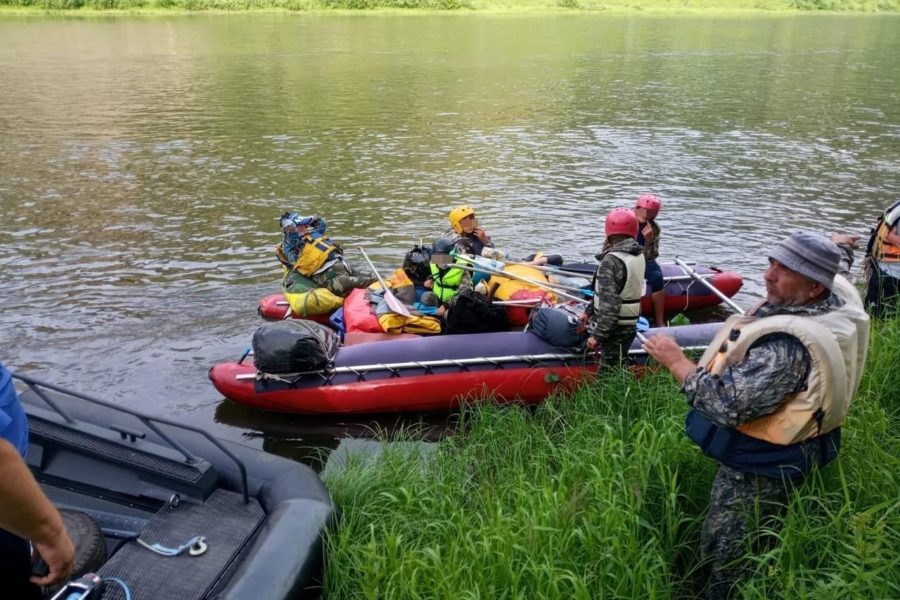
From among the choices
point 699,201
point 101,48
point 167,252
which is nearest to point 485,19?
point 101,48

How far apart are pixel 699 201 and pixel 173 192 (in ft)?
31.9

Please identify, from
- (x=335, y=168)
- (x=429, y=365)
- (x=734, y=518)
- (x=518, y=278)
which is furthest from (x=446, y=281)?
(x=335, y=168)

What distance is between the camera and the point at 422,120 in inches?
778

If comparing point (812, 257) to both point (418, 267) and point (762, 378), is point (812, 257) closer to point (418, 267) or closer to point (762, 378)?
point (762, 378)

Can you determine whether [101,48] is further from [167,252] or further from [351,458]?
[351,458]

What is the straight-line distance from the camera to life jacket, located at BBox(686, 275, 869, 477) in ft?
10.1

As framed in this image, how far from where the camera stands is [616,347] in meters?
6.03

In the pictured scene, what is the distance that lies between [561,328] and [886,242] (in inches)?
114

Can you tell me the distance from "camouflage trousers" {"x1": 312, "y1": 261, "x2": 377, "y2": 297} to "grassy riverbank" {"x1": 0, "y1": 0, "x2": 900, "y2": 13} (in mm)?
46632

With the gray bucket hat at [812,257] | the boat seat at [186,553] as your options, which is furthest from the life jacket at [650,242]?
the boat seat at [186,553]

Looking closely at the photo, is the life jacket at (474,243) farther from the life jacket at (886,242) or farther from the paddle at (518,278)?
the life jacket at (886,242)

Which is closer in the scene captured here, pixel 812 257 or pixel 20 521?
pixel 20 521

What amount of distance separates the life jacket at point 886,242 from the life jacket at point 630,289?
91.4 inches

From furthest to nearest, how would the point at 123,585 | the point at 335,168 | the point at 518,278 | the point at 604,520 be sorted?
the point at 335,168 → the point at 518,278 → the point at 604,520 → the point at 123,585
